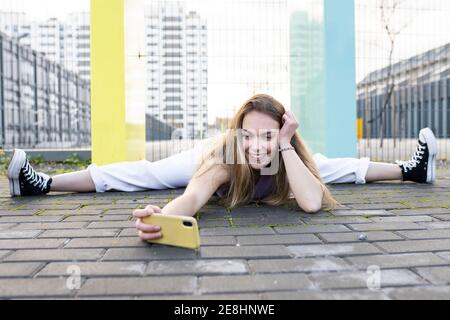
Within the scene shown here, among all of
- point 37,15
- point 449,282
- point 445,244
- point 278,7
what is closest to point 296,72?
point 278,7

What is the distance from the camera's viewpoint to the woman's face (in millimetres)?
2584

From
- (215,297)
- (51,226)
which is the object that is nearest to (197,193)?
(51,226)

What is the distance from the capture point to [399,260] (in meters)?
1.65

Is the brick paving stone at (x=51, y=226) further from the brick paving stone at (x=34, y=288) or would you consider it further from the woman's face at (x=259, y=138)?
the woman's face at (x=259, y=138)

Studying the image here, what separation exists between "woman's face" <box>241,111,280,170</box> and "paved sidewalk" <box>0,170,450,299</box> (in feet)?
1.03

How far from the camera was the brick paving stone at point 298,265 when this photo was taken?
5.05 feet

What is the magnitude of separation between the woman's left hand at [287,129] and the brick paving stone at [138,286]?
4.54 feet

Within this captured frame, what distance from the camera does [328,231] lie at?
6.99 ft

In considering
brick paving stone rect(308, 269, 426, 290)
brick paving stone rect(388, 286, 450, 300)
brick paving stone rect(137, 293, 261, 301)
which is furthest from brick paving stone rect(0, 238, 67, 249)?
brick paving stone rect(388, 286, 450, 300)

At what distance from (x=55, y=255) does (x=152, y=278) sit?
0.50 m

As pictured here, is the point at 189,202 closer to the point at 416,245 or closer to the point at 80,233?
the point at 80,233

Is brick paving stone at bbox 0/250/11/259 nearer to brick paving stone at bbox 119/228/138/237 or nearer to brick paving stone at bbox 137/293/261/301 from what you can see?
brick paving stone at bbox 119/228/138/237

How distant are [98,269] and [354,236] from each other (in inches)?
42.8

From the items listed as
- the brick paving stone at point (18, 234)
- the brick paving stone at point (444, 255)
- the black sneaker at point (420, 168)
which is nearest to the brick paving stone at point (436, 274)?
the brick paving stone at point (444, 255)
